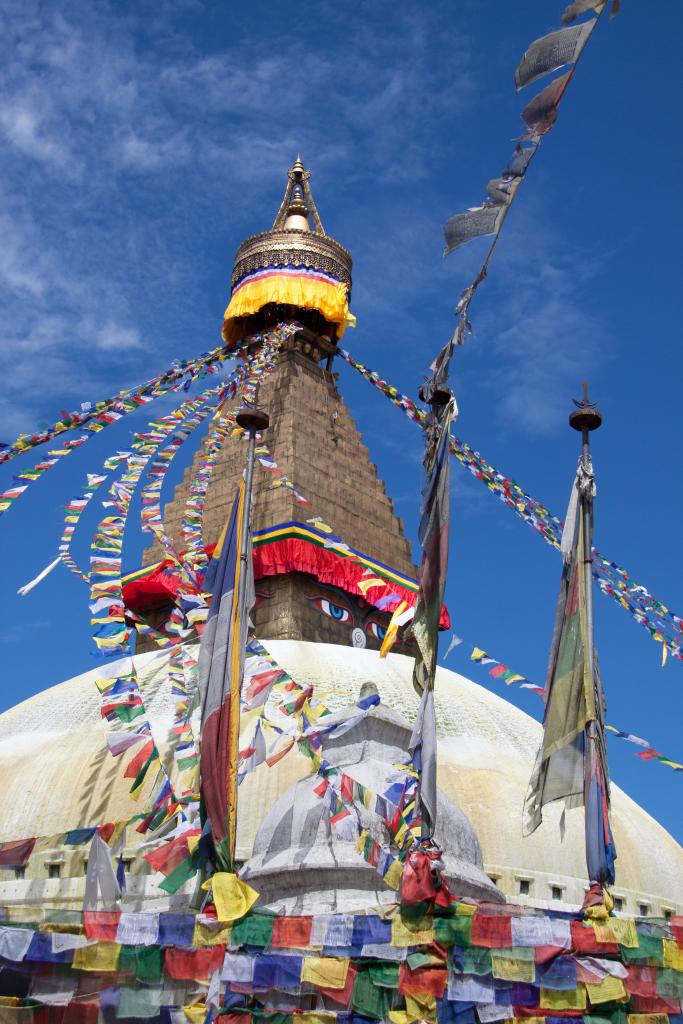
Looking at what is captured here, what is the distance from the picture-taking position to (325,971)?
304 inches

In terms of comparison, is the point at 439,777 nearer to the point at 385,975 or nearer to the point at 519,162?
the point at 385,975

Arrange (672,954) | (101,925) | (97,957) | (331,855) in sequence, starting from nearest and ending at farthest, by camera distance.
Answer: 1. (672,954)
2. (97,957)
3. (101,925)
4. (331,855)

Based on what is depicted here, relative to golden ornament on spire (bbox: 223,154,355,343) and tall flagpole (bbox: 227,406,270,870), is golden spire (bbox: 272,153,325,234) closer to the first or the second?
golden ornament on spire (bbox: 223,154,355,343)

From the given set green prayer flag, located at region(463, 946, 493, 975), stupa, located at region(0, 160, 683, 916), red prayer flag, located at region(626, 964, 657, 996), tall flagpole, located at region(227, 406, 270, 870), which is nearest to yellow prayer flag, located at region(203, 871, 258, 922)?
tall flagpole, located at region(227, 406, 270, 870)

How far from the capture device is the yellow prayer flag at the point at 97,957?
7.94m

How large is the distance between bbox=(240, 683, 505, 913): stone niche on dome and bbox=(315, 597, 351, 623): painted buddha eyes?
8.80 metres

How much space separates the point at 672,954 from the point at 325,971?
2408mm

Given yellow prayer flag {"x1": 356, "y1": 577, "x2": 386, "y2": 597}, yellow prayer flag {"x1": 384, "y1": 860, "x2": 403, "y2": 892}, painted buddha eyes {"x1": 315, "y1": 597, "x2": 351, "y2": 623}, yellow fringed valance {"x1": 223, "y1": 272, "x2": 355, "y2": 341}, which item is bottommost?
yellow prayer flag {"x1": 384, "y1": 860, "x2": 403, "y2": 892}

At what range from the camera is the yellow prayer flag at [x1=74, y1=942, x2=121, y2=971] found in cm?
794

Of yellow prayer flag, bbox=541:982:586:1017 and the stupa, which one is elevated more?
Answer: the stupa

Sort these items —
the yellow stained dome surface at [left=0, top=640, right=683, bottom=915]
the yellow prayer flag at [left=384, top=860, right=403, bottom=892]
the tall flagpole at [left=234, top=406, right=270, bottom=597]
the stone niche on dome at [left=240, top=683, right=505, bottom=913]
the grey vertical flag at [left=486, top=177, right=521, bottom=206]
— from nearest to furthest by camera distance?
the grey vertical flag at [left=486, top=177, right=521, bottom=206]
the yellow prayer flag at [left=384, top=860, right=403, bottom=892]
the stone niche on dome at [left=240, top=683, right=505, bottom=913]
the tall flagpole at [left=234, top=406, right=270, bottom=597]
the yellow stained dome surface at [left=0, top=640, right=683, bottom=915]

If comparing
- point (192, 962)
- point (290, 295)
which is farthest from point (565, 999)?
point (290, 295)

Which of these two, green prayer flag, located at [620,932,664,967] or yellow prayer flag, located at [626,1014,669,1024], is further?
green prayer flag, located at [620,932,664,967]

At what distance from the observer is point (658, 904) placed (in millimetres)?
14609
